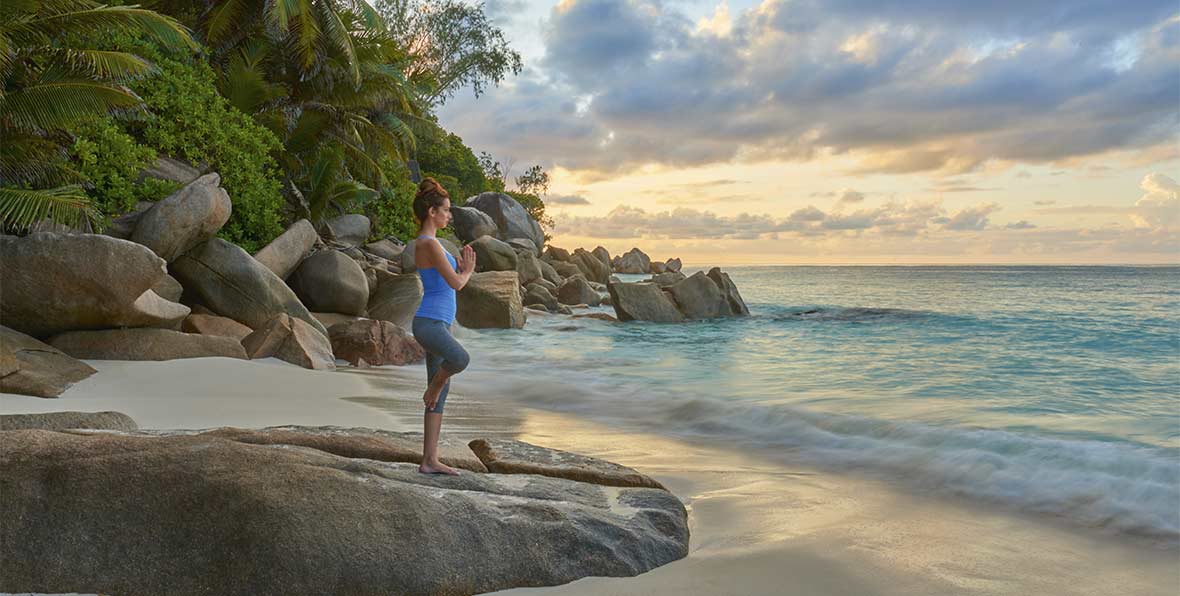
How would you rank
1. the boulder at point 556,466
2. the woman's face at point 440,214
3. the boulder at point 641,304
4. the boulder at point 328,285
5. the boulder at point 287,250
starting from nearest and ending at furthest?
the woman's face at point 440,214 → the boulder at point 556,466 → the boulder at point 287,250 → the boulder at point 328,285 → the boulder at point 641,304

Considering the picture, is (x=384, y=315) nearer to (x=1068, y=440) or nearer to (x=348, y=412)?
(x=348, y=412)

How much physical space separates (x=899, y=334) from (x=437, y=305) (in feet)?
55.8

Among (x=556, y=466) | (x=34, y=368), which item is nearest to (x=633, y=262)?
(x=34, y=368)

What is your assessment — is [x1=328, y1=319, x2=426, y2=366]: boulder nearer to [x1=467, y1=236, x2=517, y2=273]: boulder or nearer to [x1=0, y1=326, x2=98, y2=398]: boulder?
[x1=0, y1=326, x2=98, y2=398]: boulder

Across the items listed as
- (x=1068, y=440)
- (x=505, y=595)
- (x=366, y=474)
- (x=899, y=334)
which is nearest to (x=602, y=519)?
(x=505, y=595)

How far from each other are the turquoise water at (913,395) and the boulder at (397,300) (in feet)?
4.49

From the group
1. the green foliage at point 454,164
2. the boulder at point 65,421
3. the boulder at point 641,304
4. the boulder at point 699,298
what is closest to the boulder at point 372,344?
the boulder at point 65,421

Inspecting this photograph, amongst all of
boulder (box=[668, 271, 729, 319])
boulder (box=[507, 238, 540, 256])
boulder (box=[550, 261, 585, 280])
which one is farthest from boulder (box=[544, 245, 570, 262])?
boulder (box=[668, 271, 729, 319])

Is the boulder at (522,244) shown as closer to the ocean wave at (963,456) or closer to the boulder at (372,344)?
the boulder at (372,344)

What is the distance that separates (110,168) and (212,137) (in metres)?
3.52

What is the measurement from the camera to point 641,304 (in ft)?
69.7

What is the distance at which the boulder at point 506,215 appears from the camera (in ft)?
120

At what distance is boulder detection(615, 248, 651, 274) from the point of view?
70.6m

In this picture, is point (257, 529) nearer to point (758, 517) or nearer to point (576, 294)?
point (758, 517)
